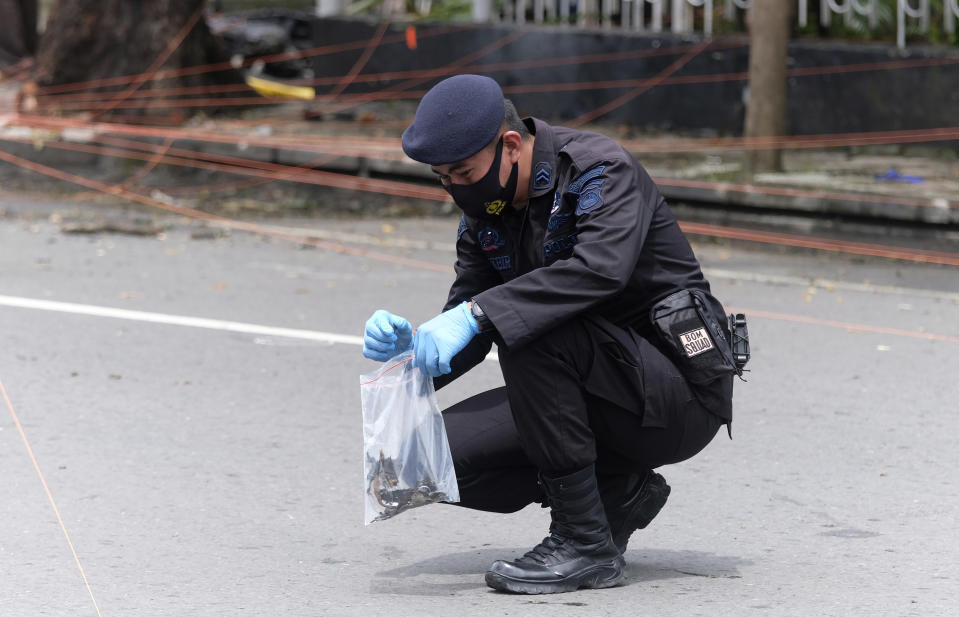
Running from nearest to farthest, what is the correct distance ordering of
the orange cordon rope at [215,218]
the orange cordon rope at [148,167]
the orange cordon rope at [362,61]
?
the orange cordon rope at [215,218] → the orange cordon rope at [148,167] → the orange cordon rope at [362,61]

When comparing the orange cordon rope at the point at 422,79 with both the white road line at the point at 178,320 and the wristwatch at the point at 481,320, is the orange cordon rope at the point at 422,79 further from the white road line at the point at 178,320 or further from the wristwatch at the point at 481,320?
the wristwatch at the point at 481,320

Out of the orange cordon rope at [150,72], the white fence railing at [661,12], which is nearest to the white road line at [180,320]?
the orange cordon rope at [150,72]

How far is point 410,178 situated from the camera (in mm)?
11133

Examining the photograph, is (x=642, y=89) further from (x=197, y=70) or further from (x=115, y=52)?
(x=115, y=52)


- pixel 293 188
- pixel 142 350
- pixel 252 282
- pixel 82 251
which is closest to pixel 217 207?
pixel 293 188

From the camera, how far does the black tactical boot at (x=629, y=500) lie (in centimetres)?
372

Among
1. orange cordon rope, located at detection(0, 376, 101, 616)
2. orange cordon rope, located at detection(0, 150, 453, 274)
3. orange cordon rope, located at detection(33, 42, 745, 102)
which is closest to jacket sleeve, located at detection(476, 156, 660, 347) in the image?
orange cordon rope, located at detection(0, 376, 101, 616)

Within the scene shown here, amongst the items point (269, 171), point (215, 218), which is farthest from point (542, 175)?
point (269, 171)

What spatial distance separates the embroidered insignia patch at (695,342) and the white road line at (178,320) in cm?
317

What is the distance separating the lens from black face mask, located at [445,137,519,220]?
3395 mm

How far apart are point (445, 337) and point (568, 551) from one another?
64 cm

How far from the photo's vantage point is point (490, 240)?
3.60m

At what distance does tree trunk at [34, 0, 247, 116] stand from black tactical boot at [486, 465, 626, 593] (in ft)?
30.3

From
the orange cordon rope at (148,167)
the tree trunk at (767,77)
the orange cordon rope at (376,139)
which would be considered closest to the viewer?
the tree trunk at (767,77)
